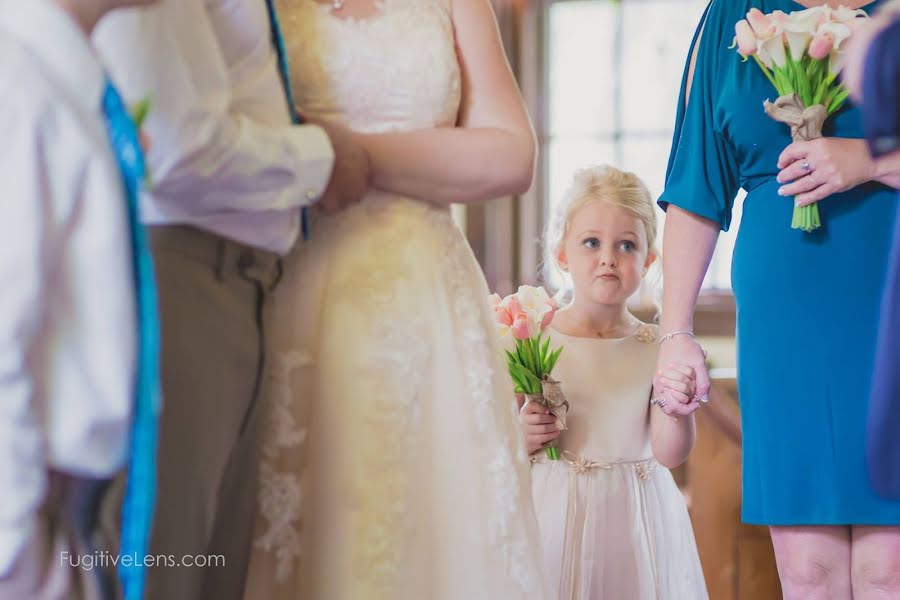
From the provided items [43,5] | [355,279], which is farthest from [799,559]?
[43,5]

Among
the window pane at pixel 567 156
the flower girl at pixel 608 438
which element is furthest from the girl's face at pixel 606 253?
the window pane at pixel 567 156

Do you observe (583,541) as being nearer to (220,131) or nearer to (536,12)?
(220,131)

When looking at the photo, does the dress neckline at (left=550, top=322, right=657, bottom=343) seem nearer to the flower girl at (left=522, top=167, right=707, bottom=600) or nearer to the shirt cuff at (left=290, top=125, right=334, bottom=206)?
the flower girl at (left=522, top=167, right=707, bottom=600)

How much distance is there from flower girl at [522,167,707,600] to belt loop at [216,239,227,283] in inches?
50.8

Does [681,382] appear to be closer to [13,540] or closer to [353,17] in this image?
[353,17]

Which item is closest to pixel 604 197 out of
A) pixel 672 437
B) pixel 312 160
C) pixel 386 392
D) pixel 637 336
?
pixel 637 336

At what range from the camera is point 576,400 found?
2768 mm

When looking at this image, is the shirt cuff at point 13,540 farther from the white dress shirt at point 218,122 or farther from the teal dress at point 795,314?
the teal dress at point 795,314

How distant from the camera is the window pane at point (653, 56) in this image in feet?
16.7

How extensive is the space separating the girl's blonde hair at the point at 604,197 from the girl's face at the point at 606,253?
0.03 m

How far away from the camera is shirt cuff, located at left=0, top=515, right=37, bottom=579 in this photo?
1145mm

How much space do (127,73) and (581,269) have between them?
182 centimetres

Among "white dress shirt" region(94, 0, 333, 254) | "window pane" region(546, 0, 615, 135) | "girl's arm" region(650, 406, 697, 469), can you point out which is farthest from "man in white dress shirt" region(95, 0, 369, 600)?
"window pane" region(546, 0, 615, 135)

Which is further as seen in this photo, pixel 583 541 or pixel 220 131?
pixel 583 541
